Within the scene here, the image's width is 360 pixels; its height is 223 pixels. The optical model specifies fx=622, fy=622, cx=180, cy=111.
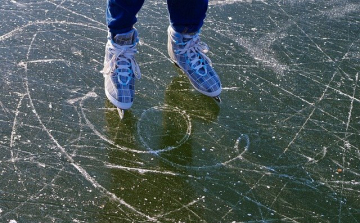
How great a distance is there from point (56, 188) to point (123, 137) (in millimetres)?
363

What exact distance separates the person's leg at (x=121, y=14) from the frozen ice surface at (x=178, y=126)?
0.31 meters

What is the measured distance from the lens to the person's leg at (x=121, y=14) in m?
2.24

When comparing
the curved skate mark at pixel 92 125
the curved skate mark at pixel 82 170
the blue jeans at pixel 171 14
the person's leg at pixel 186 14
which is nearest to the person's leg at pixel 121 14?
the blue jeans at pixel 171 14

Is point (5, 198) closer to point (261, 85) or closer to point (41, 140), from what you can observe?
point (41, 140)

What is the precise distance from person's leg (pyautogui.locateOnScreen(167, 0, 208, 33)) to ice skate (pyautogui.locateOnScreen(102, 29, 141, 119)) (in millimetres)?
176

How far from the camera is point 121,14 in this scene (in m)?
2.27

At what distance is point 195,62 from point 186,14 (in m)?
0.22

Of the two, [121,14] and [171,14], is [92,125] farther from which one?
[171,14]

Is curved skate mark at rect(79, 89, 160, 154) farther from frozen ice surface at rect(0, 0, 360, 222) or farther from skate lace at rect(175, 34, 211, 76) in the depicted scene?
skate lace at rect(175, 34, 211, 76)

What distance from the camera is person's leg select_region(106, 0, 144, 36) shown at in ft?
7.34

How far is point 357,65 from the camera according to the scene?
2846 mm

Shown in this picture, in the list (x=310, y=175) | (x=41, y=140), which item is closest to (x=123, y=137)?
(x=41, y=140)

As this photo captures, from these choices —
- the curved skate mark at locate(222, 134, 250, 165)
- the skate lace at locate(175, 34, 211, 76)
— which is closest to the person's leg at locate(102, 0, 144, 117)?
the skate lace at locate(175, 34, 211, 76)

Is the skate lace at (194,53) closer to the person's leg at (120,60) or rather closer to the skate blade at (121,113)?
the person's leg at (120,60)
